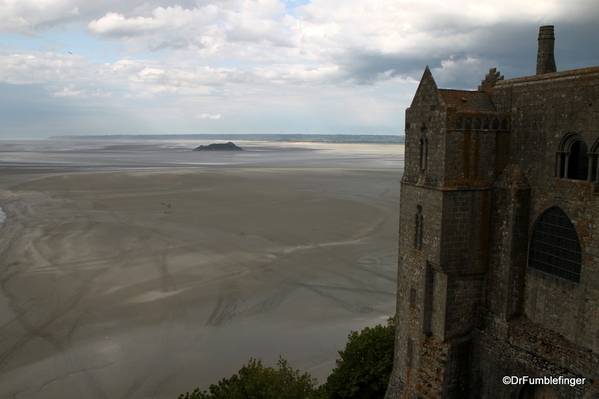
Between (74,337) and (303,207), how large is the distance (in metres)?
27.4

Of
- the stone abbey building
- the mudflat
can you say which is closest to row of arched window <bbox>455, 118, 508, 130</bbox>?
the stone abbey building

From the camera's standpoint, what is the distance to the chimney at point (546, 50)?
42.1 ft

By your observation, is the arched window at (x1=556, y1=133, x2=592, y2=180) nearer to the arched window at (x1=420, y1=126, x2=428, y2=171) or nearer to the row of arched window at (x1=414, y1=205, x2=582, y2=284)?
the row of arched window at (x1=414, y1=205, x2=582, y2=284)

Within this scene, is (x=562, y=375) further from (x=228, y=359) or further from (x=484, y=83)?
(x=228, y=359)

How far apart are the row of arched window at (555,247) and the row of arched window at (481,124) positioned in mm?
2611

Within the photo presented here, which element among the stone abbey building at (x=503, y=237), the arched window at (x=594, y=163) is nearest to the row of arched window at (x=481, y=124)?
the stone abbey building at (x=503, y=237)

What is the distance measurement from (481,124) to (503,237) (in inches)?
123

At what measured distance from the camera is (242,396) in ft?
39.0

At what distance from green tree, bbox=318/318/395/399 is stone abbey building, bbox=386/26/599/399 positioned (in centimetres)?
119

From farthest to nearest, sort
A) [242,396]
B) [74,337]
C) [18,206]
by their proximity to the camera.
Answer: [18,206] → [74,337] → [242,396]

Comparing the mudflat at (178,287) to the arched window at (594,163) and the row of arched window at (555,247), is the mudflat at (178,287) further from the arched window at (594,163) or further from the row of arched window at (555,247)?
the arched window at (594,163)

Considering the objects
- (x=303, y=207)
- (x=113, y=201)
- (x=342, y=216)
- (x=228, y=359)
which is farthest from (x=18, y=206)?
(x=228, y=359)

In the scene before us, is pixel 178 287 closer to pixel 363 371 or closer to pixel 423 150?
pixel 363 371

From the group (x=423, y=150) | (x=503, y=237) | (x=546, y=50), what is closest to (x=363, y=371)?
(x=503, y=237)
